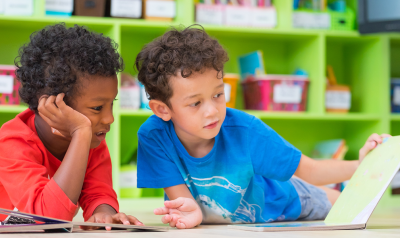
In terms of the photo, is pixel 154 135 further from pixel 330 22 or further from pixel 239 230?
pixel 330 22

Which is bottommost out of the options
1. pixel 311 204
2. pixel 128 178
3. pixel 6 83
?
pixel 128 178

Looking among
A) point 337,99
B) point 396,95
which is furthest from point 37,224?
point 396,95

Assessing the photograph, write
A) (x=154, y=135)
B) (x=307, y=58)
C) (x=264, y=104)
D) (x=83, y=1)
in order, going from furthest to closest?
1. (x=307, y=58)
2. (x=264, y=104)
3. (x=83, y=1)
4. (x=154, y=135)

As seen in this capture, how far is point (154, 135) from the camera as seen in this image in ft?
3.60

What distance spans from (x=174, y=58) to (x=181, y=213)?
348mm

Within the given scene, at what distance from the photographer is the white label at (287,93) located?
2137 millimetres

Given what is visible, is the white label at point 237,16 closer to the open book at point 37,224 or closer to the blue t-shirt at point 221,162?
the blue t-shirt at point 221,162

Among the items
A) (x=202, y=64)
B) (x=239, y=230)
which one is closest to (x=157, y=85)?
(x=202, y=64)

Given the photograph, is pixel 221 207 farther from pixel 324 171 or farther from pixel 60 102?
pixel 60 102

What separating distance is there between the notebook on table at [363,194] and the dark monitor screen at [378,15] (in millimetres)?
1253

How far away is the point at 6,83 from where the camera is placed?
187 cm

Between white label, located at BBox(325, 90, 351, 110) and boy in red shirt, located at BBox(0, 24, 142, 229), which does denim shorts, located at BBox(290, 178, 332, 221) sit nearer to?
boy in red shirt, located at BBox(0, 24, 142, 229)

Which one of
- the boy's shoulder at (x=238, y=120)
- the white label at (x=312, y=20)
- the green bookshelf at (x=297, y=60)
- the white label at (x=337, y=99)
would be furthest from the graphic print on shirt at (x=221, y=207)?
the white label at (x=312, y=20)

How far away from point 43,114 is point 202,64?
1.18ft
